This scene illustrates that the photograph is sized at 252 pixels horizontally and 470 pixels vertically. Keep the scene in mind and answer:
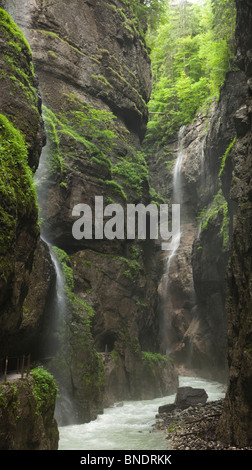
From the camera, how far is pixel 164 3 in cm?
3019

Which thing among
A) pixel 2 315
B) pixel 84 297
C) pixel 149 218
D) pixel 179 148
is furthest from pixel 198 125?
pixel 2 315

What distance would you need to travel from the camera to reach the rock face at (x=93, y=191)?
1487cm

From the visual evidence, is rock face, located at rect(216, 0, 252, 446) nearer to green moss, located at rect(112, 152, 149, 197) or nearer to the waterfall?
green moss, located at rect(112, 152, 149, 197)

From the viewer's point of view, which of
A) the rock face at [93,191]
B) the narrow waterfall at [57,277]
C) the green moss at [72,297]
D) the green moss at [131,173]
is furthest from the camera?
the green moss at [131,173]

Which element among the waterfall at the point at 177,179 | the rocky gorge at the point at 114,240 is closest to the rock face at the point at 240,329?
the rocky gorge at the point at 114,240

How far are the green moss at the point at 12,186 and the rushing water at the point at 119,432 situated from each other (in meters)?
6.89

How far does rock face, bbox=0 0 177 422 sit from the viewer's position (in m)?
14.9

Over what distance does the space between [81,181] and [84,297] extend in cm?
603

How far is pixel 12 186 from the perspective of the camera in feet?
24.9

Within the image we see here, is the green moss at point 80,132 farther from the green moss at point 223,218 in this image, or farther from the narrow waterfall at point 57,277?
the green moss at point 223,218

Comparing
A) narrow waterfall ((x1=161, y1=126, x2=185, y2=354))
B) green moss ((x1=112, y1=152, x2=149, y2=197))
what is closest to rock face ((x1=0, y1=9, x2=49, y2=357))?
green moss ((x1=112, y1=152, x2=149, y2=197))

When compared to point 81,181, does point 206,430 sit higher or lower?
lower

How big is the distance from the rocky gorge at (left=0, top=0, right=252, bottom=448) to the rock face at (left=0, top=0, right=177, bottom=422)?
0.25 ft
